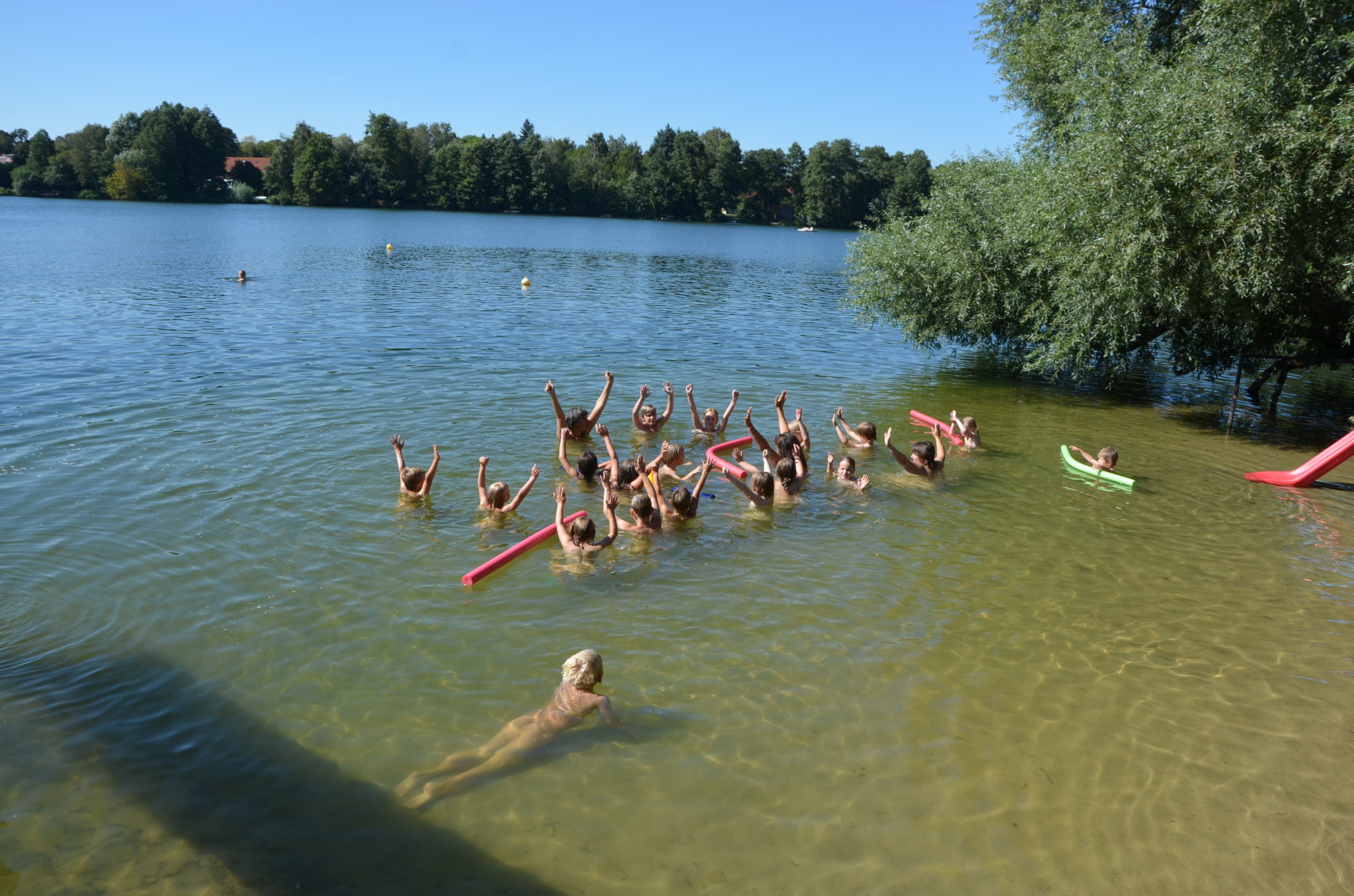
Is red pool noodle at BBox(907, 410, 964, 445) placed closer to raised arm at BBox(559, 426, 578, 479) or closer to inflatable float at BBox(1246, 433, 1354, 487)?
inflatable float at BBox(1246, 433, 1354, 487)

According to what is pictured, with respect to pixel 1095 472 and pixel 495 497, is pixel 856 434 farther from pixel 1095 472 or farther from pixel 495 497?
pixel 495 497

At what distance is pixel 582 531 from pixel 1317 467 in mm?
11833

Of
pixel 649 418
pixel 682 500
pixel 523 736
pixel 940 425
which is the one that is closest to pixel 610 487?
pixel 682 500

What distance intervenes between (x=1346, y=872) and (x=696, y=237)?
87539 millimetres

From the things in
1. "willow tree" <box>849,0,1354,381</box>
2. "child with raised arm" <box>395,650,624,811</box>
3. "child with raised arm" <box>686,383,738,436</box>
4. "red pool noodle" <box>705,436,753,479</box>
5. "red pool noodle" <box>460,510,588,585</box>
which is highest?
"willow tree" <box>849,0,1354,381</box>

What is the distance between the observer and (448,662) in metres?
7.55

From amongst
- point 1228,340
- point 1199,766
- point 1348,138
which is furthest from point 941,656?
point 1228,340

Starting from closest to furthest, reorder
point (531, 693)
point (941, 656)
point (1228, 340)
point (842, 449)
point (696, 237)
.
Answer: point (531, 693) → point (941, 656) → point (842, 449) → point (1228, 340) → point (696, 237)

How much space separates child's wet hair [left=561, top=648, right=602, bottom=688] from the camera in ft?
22.0

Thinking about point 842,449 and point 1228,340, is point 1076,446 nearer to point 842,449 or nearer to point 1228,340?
point 842,449

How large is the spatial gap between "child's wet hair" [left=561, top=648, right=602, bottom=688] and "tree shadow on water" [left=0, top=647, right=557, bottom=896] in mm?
1511

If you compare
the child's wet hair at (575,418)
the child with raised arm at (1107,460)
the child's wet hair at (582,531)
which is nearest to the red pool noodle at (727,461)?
the child's wet hair at (575,418)

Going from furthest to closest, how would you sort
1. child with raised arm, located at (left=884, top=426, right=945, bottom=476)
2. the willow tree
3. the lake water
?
the willow tree, child with raised arm, located at (left=884, top=426, right=945, bottom=476), the lake water

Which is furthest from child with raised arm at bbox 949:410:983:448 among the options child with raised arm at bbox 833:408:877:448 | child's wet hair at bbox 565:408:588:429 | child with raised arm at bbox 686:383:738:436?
child's wet hair at bbox 565:408:588:429
